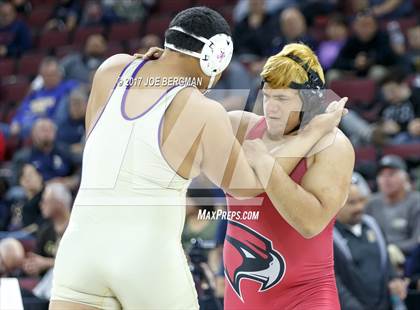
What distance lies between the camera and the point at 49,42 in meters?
13.1

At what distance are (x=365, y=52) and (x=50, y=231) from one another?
4132 millimetres

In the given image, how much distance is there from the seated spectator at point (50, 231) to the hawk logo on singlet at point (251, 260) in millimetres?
3159

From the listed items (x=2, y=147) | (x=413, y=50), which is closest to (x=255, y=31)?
(x=413, y=50)

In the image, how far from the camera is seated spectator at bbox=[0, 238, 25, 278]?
6770 mm

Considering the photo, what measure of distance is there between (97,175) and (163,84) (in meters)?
0.38

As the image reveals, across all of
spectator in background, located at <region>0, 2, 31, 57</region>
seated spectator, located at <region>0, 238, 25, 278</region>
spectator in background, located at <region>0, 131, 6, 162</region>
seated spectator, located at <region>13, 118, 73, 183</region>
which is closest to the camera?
seated spectator, located at <region>0, 238, 25, 278</region>

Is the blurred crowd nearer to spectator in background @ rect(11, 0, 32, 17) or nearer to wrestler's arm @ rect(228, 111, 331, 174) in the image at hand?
spectator in background @ rect(11, 0, 32, 17)

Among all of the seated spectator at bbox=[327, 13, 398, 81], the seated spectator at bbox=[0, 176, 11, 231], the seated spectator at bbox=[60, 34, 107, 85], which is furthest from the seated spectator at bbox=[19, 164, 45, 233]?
the seated spectator at bbox=[327, 13, 398, 81]

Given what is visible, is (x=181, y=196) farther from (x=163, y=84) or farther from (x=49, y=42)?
(x=49, y=42)

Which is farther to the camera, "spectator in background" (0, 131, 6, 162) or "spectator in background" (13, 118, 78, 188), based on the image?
"spectator in background" (0, 131, 6, 162)

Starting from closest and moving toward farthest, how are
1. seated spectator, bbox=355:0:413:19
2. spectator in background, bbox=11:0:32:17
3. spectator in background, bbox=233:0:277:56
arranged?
seated spectator, bbox=355:0:413:19
spectator in background, bbox=233:0:277:56
spectator in background, bbox=11:0:32:17

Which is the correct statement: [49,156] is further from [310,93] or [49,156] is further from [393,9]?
[310,93]

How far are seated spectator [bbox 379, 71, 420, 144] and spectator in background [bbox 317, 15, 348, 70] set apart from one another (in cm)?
120
